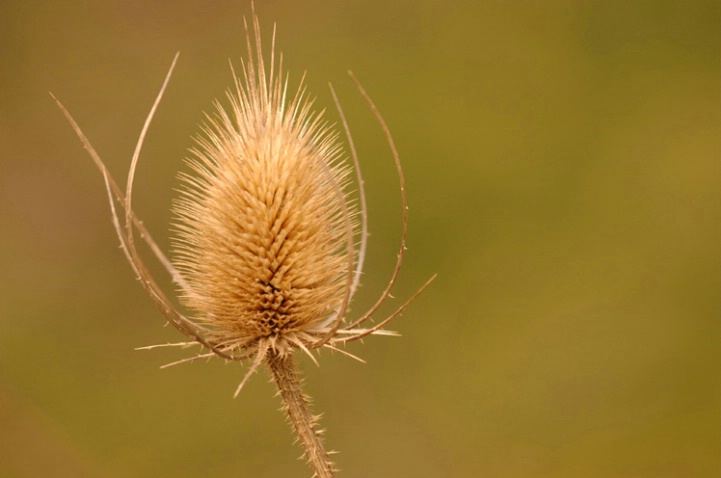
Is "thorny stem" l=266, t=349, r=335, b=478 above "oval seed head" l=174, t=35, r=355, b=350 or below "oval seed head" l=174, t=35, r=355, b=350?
below

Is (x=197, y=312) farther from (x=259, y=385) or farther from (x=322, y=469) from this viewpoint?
(x=259, y=385)

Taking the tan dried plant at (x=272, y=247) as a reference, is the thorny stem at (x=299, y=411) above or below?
below

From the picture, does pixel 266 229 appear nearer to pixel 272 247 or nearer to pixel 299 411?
pixel 272 247

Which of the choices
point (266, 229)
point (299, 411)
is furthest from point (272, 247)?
point (299, 411)

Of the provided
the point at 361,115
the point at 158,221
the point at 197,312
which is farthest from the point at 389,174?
the point at 197,312
